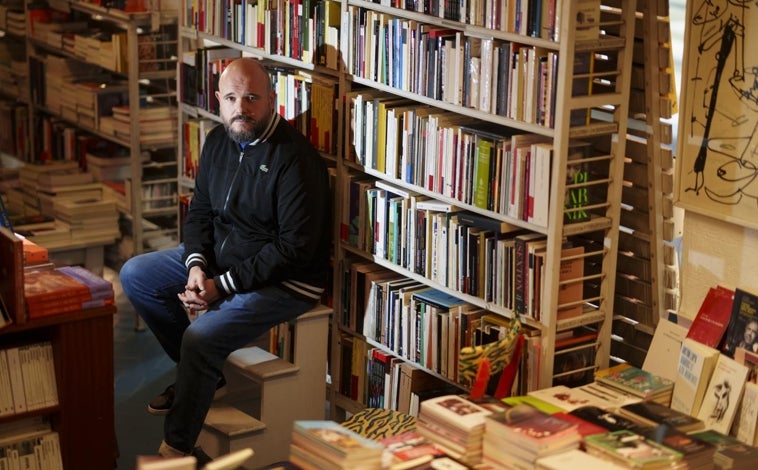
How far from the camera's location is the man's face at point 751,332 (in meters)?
3.81

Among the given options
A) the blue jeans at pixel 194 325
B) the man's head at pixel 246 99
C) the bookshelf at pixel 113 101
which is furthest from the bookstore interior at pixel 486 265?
the bookshelf at pixel 113 101

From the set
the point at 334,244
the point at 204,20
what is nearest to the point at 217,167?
the point at 334,244

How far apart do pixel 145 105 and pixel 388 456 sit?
3.64 metres

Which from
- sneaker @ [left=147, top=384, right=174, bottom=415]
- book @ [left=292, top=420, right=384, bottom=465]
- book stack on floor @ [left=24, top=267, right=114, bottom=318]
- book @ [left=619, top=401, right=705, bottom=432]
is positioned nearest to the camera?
book @ [left=292, top=420, right=384, bottom=465]

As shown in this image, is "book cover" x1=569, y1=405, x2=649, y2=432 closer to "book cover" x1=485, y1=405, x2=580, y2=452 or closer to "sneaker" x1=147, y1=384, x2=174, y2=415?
"book cover" x1=485, y1=405, x2=580, y2=452

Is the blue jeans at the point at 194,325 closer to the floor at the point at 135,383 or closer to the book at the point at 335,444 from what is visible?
the floor at the point at 135,383

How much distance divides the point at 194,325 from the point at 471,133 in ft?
4.42

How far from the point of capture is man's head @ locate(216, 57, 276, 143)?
15.7 ft

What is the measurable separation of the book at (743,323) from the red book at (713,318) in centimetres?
4

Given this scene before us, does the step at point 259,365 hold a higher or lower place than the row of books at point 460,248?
lower

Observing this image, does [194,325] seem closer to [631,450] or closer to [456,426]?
[456,426]

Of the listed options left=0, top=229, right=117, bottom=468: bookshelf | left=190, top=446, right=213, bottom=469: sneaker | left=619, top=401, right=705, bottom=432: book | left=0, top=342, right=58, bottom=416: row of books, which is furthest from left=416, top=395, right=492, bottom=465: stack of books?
left=0, top=342, right=58, bottom=416: row of books

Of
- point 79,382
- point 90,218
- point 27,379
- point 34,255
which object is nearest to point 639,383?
point 79,382

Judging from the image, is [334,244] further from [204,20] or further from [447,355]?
[204,20]
